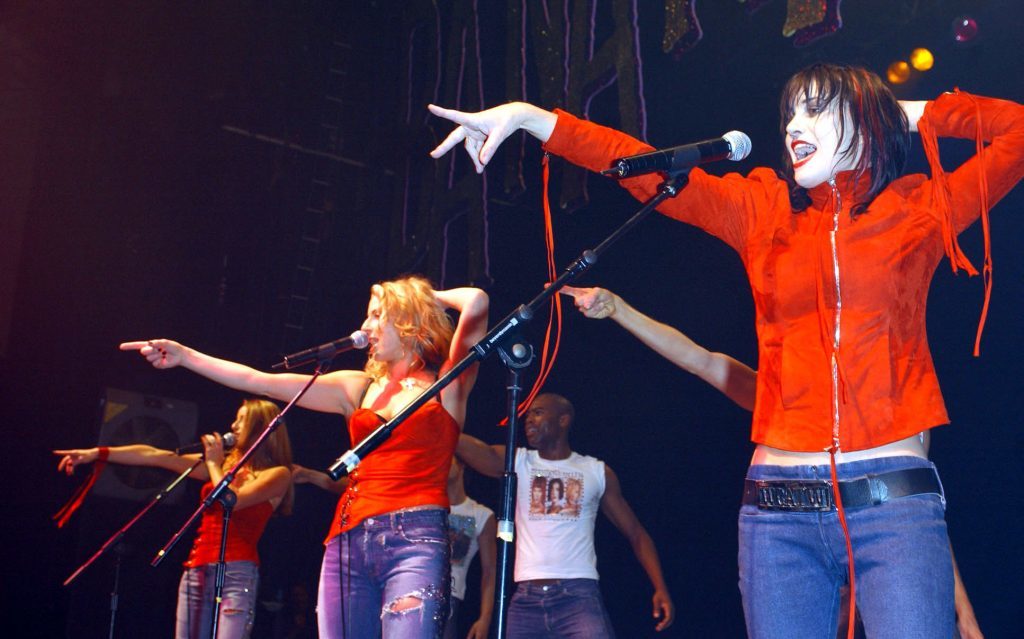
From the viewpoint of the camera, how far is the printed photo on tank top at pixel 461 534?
216 inches

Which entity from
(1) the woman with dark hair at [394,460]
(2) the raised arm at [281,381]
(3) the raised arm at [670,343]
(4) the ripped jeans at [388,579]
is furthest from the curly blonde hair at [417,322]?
(3) the raised arm at [670,343]

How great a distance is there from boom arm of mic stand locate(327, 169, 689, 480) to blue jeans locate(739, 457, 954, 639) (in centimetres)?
56

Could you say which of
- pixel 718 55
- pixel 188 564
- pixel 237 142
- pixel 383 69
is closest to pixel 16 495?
pixel 188 564

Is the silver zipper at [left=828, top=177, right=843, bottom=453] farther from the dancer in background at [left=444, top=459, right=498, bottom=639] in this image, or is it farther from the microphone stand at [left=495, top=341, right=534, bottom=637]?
the dancer in background at [left=444, top=459, right=498, bottom=639]

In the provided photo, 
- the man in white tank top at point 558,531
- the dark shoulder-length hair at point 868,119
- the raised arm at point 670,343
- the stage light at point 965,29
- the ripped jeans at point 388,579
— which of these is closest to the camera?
the dark shoulder-length hair at point 868,119

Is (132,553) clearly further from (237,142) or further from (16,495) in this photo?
(237,142)

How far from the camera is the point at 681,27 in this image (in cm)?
429

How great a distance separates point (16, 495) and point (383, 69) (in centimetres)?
447

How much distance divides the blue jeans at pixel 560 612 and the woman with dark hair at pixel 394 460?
164 cm

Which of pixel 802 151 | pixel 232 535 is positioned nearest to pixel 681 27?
pixel 802 151

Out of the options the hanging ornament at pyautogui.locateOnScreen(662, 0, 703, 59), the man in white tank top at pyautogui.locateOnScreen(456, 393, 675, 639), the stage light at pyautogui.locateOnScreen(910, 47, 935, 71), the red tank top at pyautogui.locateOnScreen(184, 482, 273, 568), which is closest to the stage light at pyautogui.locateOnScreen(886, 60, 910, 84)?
the stage light at pyautogui.locateOnScreen(910, 47, 935, 71)

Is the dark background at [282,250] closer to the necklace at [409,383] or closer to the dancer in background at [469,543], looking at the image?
the dancer in background at [469,543]

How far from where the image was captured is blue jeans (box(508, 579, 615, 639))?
15.5 ft

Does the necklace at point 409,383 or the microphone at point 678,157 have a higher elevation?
the microphone at point 678,157
